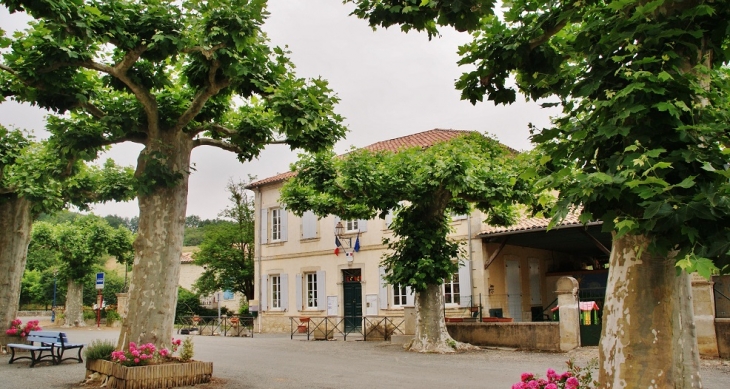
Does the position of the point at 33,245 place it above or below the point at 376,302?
above

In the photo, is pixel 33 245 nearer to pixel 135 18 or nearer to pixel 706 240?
pixel 135 18

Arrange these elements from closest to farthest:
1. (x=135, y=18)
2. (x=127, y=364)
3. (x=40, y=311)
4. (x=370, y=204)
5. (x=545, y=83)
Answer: (x=545, y=83) < (x=135, y=18) < (x=127, y=364) < (x=370, y=204) < (x=40, y=311)

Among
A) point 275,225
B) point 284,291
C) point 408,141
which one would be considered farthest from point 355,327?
point 408,141

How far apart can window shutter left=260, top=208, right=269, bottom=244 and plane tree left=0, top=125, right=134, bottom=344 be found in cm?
1146

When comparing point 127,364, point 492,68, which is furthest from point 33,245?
point 492,68

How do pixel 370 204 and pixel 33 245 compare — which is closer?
pixel 370 204

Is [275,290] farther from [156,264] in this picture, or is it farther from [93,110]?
[93,110]

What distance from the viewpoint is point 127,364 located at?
861 centimetres

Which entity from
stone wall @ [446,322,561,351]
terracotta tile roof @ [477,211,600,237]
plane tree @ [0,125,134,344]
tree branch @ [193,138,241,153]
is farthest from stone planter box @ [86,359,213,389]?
terracotta tile roof @ [477,211,600,237]

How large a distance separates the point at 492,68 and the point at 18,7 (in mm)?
4766

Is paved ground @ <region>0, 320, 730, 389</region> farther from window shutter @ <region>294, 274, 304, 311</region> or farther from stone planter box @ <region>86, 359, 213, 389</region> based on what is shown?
window shutter @ <region>294, 274, 304, 311</region>

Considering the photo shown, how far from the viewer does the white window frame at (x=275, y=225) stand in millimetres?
26297

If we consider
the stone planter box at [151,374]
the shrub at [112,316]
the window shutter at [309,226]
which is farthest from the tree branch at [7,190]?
the shrub at [112,316]

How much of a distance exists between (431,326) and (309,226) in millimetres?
11262
